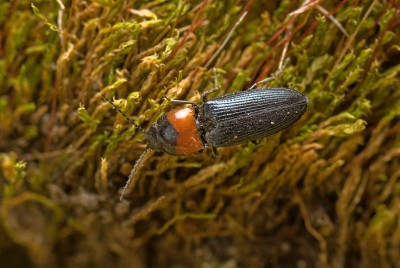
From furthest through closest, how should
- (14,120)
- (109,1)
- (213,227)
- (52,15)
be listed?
(213,227)
(14,120)
(52,15)
(109,1)

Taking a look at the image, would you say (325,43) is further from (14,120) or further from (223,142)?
(14,120)

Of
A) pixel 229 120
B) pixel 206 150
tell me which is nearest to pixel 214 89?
pixel 229 120

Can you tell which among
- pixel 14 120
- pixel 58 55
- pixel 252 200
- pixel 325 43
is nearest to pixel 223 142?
pixel 252 200

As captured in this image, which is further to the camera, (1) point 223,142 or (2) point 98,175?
(2) point 98,175

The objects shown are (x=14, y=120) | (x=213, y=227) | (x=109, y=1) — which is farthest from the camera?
(x=213, y=227)
